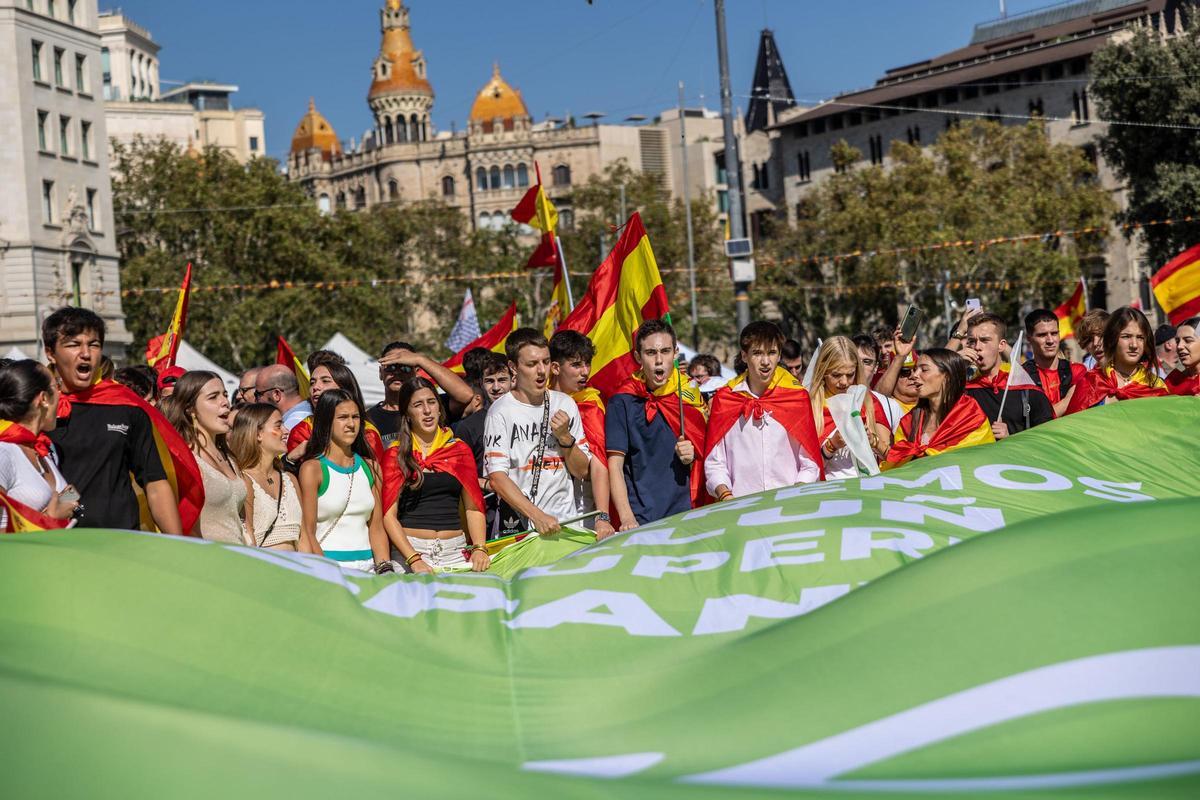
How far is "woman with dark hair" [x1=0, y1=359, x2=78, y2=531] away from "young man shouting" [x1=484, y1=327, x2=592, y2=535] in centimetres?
239

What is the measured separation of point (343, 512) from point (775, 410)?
7.19ft

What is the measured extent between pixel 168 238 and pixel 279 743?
6068 centimetres

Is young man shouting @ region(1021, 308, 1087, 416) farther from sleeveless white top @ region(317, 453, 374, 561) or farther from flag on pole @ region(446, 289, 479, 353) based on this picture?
flag on pole @ region(446, 289, 479, 353)

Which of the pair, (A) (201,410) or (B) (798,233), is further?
(B) (798,233)

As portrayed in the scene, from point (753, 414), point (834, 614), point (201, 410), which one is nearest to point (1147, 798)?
point (834, 614)

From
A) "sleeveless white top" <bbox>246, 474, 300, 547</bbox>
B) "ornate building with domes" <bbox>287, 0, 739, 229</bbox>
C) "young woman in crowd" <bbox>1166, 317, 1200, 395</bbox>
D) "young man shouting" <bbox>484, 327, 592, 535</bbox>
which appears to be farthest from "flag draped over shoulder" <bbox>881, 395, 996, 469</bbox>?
"ornate building with domes" <bbox>287, 0, 739, 229</bbox>

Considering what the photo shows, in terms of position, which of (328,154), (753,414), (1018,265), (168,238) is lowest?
(753,414)

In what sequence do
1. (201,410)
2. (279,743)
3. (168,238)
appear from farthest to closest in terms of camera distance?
(168,238), (201,410), (279,743)

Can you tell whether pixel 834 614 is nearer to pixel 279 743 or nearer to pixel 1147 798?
pixel 1147 798

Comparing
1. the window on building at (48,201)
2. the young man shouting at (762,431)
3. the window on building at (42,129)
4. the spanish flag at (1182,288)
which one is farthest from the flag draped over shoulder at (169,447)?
the window on building at (42,129)

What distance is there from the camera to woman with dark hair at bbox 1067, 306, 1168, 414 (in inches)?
366

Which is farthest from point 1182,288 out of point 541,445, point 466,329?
point 466,329

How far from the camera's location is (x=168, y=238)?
61844mm

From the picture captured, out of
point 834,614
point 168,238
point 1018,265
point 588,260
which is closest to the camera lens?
point 834,614
